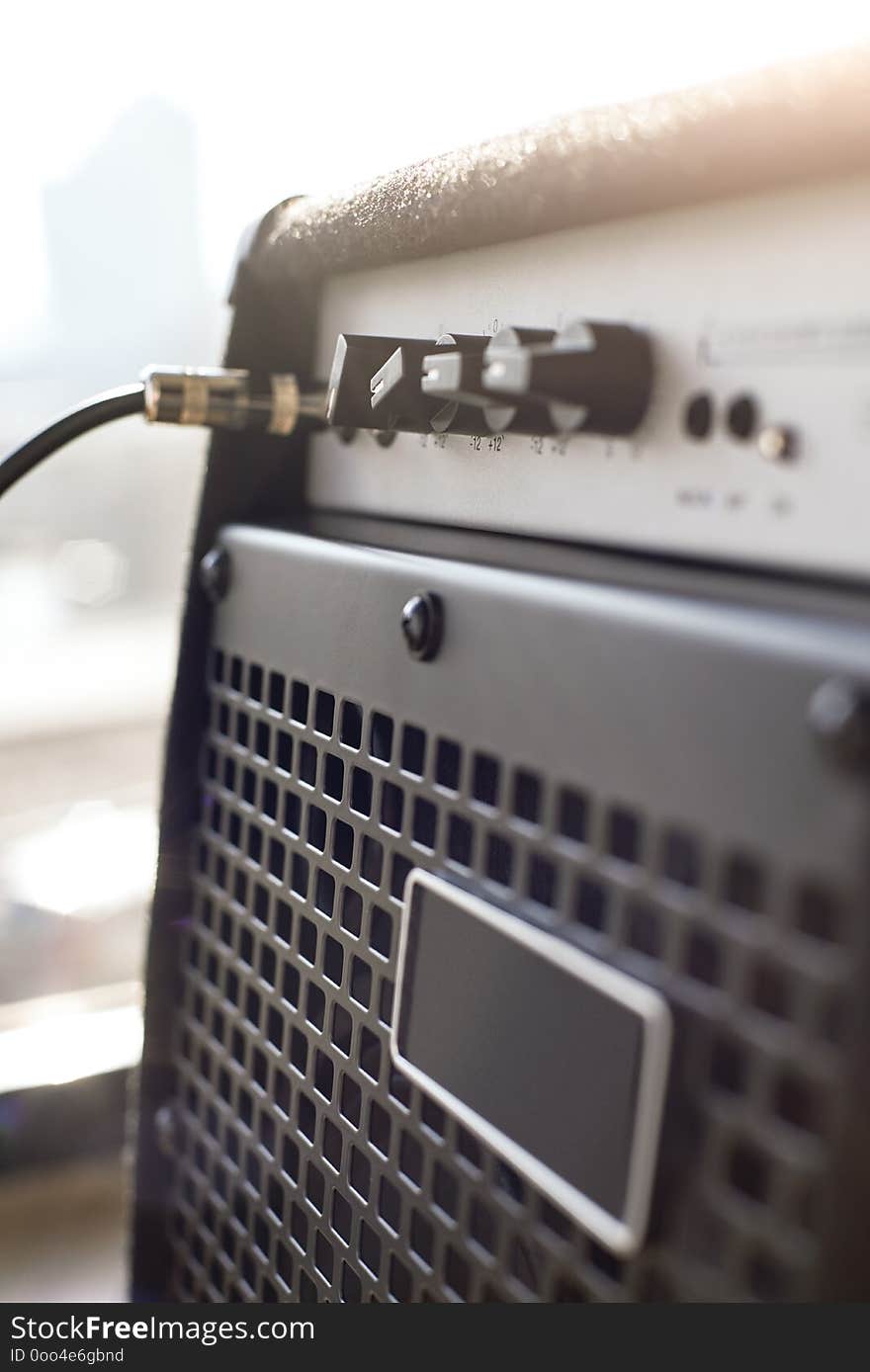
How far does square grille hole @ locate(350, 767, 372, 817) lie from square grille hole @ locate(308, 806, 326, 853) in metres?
0.03

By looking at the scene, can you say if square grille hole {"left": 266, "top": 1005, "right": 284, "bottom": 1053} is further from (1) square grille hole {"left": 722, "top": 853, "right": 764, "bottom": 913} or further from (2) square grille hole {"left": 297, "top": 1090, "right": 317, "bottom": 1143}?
(1) square grille hole {"left": 722, "top": 853, "right": 764, "bottom": 913}

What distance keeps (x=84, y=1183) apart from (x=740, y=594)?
0.91 metres

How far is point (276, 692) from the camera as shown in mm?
408

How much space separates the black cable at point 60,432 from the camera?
0.45 metres

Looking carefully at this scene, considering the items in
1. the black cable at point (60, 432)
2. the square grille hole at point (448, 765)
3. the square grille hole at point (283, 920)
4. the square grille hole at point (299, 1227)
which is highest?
the black cable at point (60, 432)

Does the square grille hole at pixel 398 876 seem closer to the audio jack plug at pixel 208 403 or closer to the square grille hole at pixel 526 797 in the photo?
the square grille hole at pixel 526 797

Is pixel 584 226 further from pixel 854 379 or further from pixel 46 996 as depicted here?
pixel 46 996

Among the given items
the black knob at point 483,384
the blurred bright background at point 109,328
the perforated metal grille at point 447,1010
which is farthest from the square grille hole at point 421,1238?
the blurred bright background at point 109,328

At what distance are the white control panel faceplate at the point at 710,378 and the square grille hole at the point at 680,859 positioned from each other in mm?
60

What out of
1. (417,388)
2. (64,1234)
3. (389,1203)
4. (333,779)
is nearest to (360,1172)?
(389,1203)

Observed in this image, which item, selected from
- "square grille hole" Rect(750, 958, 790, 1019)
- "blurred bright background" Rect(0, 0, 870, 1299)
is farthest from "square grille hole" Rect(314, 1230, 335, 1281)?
"blurred bright background" Rect(0, 0, 870, 1299)

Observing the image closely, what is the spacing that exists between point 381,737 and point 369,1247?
15cm

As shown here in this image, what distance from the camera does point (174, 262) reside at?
983 mm

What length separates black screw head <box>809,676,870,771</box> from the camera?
200mm
